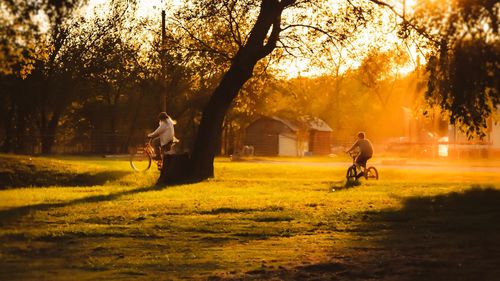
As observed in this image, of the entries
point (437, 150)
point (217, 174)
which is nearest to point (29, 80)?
point (217, 174)

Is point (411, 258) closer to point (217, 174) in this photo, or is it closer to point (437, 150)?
point (217, 174)

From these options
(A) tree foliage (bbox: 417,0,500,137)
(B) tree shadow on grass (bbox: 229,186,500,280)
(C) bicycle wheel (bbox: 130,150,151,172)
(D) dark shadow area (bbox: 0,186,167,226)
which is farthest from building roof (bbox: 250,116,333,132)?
(A) tree foliage (bbox: 417,0,500,137)

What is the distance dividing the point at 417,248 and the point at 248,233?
9.29 ft

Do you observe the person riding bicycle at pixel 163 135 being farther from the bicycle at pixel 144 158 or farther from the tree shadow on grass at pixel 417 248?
the tree shadow on grass at pixel 417 248

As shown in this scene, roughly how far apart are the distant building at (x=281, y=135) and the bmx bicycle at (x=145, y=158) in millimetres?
43551

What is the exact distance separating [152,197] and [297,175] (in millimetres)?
13776

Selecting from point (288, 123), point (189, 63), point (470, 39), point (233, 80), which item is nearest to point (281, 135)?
point (288, 123)

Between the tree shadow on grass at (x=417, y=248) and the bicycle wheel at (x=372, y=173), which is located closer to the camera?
the tree shadow on grass at (x=417, y=248)

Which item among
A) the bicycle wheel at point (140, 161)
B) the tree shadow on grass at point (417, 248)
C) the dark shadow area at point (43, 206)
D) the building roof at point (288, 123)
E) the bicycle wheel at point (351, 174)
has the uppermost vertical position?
the building roof at point (288, 123)

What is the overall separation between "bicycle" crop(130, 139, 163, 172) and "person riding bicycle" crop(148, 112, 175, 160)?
250mm

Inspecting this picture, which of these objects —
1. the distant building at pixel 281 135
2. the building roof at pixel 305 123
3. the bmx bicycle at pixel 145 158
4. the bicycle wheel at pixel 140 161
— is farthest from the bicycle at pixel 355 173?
the building roof at pixel 305 123

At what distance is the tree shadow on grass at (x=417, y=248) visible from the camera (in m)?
8.84

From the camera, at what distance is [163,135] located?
80.9 feet

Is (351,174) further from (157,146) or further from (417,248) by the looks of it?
(417,248)
